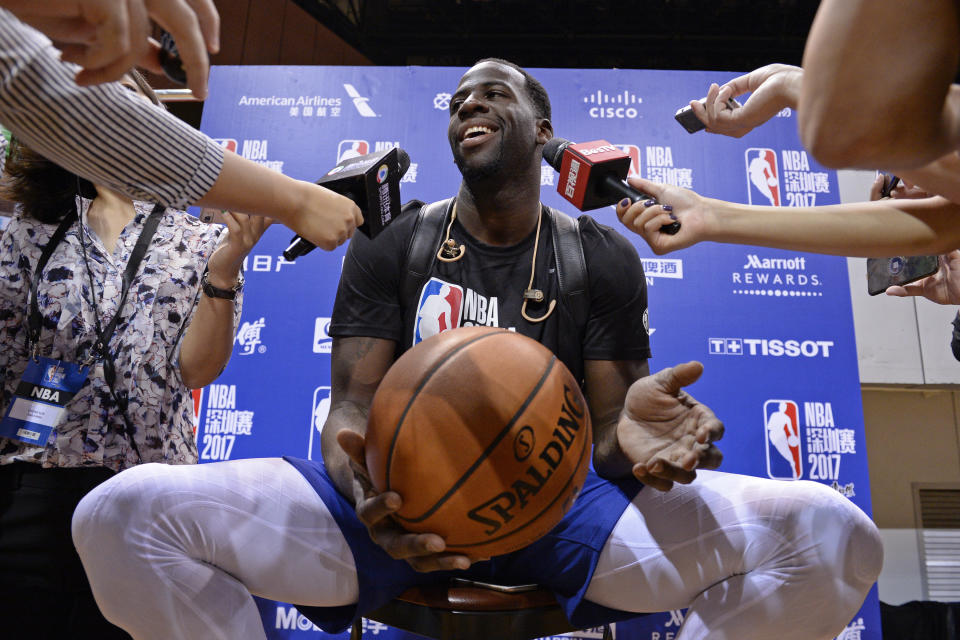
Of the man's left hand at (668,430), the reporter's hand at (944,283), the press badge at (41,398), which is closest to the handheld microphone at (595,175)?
the man's left hand at (668,430)

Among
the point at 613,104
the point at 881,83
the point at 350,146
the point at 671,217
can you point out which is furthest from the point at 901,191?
the point at 350,146

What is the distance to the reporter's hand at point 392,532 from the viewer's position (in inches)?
56.2

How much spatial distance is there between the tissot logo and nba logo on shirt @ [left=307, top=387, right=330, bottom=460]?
1712mm

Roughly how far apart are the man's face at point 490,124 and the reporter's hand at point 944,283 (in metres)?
1.17

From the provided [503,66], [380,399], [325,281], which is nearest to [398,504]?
[380,399]

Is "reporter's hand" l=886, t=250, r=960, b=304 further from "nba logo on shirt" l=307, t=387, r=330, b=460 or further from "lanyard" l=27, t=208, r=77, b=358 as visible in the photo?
"lanyard" l=27, t=208, r=77, b=358

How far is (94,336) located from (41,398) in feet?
0.74

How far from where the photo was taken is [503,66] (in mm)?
2494

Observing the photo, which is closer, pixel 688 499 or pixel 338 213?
pixel 338 213

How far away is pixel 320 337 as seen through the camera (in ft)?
11.1

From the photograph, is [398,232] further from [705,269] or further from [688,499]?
[705,269]

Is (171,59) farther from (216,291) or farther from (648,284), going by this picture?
(648,284)

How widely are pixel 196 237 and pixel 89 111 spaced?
130cm

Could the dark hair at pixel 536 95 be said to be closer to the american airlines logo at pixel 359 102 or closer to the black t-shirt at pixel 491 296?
the black t-shirt at pixel 491 296
